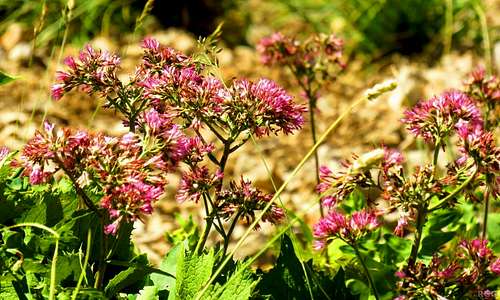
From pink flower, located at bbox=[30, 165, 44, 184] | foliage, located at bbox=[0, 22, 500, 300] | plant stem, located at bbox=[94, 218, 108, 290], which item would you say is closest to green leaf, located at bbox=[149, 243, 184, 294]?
foliage, located at bbox=[0, 22, 500, 300]

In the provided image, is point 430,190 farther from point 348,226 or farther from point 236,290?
point 236,290

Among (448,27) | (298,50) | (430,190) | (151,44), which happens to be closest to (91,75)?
(151,44)

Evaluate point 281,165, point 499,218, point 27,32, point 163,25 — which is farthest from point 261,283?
point 163,25

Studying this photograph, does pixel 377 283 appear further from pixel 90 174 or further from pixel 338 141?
pixel 338 141

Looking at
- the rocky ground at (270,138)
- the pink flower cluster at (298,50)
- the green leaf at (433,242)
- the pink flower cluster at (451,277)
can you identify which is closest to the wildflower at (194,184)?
the pink flower cluster at (451,277)

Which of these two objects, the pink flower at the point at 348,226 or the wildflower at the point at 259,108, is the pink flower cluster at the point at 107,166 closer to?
the wildflower at the point at 259,108

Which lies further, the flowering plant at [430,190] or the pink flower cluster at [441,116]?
the pink flower cluster at [441,116]

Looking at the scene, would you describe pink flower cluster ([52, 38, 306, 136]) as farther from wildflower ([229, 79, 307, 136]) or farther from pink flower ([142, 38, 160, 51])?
pink flower ([142, 38, 160, 51])
